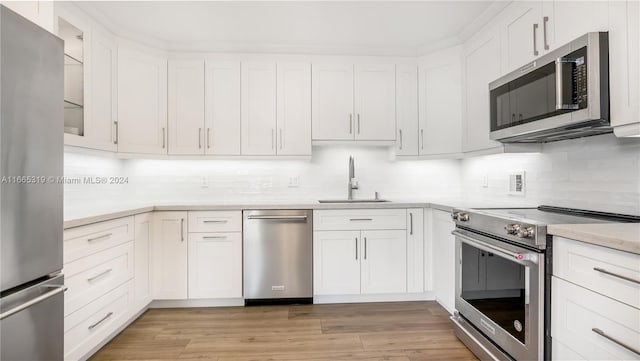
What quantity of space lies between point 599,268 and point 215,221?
2517 mm

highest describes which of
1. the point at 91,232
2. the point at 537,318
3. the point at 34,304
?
the point at 91,232

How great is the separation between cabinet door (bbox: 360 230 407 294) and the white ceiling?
5.77 feet

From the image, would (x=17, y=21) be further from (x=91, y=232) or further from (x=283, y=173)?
(x=283, y=173)

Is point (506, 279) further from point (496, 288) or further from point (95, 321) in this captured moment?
point (95, 321)

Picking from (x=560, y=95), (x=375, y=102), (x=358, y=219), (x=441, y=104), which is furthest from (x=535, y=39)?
(x=358, y=219)

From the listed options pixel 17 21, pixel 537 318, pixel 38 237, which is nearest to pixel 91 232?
pixel 38 237

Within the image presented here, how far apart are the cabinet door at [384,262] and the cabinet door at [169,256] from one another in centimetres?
156

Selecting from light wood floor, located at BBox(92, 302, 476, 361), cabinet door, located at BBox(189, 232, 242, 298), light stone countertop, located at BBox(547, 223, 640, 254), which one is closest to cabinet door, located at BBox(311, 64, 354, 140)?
cabinet door, located at BBox(189, 232, 242, 298)

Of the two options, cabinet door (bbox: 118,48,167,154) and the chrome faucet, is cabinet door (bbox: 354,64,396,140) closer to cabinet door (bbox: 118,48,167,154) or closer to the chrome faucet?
the chrome faucet

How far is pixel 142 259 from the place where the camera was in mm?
2611

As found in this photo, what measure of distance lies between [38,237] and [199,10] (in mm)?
1950

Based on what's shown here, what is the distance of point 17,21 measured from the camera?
1098 mm

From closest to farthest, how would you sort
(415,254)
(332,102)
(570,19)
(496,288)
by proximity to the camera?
(570,19) < (496,288) < (415,254) < (332,102)

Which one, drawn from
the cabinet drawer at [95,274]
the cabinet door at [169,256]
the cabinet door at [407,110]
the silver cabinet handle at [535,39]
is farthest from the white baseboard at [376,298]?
the silver cabinet handle at [535,39]
